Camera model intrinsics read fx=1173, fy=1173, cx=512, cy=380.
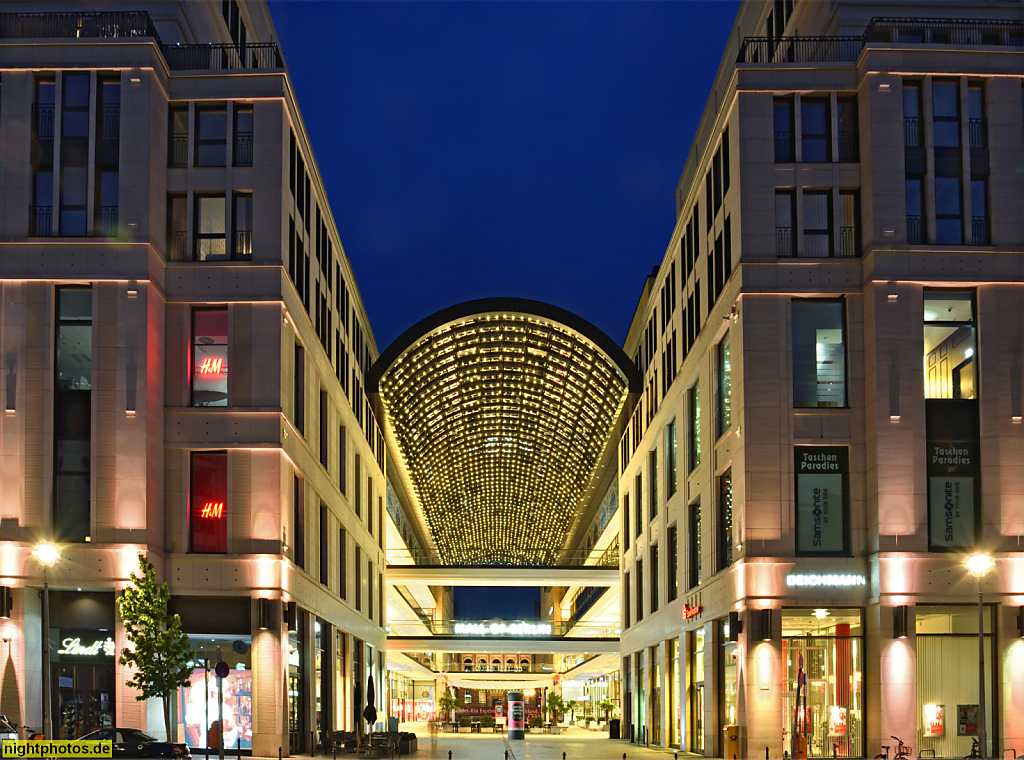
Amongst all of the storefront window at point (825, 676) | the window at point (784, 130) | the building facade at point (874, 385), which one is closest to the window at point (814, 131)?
the building facade at point (874, 385)

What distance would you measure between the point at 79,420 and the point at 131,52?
1286 centimetres

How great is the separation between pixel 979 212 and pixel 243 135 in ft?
85.3

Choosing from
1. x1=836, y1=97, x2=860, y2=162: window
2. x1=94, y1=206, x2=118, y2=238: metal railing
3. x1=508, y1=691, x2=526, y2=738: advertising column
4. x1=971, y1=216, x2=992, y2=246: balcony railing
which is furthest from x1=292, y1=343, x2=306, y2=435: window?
x1=508, y1=691, x2=526, y2=738: advertising column

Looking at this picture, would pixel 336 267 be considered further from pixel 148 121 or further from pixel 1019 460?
pixel 1019 460

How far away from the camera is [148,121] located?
4050 cm

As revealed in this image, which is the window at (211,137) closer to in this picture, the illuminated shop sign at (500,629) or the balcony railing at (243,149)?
the balcony railing at (243,149)

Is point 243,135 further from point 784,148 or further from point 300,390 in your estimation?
point 784,148

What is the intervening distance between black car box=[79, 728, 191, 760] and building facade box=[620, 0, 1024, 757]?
17.6 m

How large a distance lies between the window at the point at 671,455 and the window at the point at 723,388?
39.9ft

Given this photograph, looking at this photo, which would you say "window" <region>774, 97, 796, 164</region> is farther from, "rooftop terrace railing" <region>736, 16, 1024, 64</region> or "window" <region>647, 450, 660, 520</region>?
"window" <region>647, 450, 660, 520</region>

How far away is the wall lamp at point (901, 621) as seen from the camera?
36.8 meters

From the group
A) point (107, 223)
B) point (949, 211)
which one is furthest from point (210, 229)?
point (949, 211)

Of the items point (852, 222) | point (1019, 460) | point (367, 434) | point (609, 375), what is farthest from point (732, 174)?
point (367, 434)

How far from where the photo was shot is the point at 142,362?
39.5m
